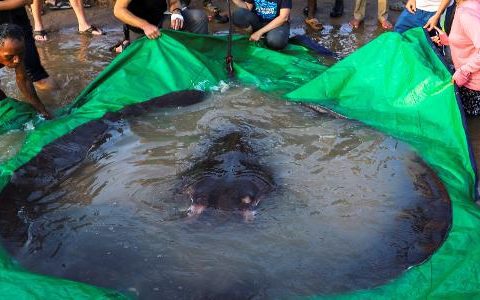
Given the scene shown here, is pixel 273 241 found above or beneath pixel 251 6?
beneath

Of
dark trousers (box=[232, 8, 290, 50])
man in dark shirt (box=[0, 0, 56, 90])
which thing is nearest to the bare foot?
man in dark shirt (box=[0, 0, 56, 90])

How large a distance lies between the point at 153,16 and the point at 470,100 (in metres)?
3.17

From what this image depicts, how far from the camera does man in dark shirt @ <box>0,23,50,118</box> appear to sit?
3.30m

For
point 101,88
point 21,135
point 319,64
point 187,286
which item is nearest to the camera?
point 187,286

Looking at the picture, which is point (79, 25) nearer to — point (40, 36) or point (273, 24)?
point (40, 36)

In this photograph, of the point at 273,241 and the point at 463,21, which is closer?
the point at 273,241

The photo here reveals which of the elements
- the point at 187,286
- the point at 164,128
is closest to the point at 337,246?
the point at 187,286

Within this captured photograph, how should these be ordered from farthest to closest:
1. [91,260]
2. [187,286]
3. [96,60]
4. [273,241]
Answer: [96,60]
[273,241]
[91,260]
[187,286]

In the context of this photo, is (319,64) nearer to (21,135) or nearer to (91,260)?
(21,135)

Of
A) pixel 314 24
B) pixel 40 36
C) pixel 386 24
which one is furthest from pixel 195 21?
pixel 386 24

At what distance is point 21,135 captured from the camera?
3330 millimetres

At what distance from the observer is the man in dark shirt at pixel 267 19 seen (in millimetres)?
4862

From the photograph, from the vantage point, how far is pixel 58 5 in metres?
6.87

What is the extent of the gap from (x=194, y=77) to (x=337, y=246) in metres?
2.30
